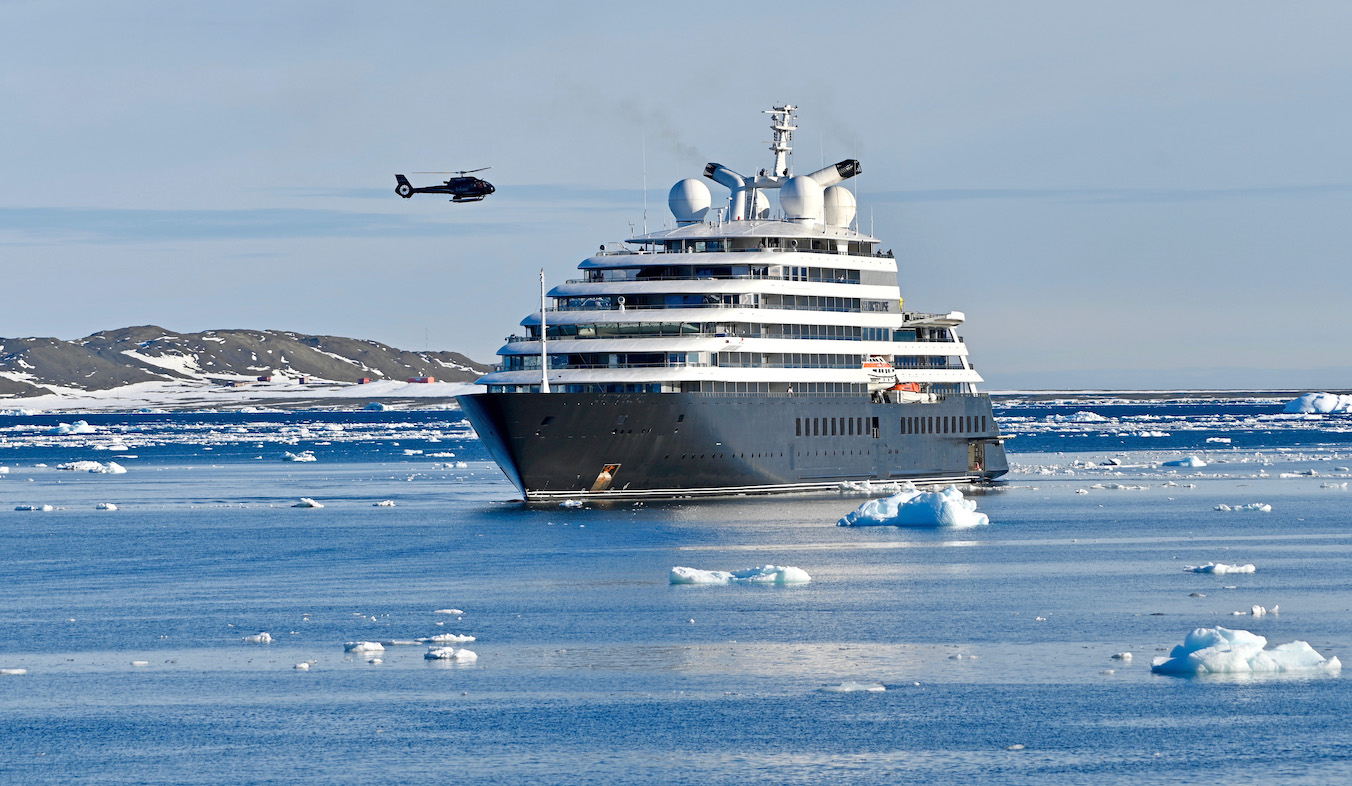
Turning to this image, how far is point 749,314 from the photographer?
211 ft

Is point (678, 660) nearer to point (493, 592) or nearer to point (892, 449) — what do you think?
point (493, 592)

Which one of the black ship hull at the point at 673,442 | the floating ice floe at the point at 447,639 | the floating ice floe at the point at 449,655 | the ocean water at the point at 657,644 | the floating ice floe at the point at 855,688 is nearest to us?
the ocean water at the point at 657,644

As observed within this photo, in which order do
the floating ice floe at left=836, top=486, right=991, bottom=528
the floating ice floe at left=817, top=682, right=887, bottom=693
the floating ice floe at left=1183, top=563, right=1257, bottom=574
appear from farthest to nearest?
the floating ice floe at left=836, top=486, right=991, bottom=528 → the floating ice floe at left=1183, top=563, right=1257, bottom=574 → the floating ice floe at left=817, top=682, right=887, bottom=693

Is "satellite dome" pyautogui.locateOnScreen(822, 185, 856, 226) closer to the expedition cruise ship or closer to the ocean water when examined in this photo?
the expedition cruise ship

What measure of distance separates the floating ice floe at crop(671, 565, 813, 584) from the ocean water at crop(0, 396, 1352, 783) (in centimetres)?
35

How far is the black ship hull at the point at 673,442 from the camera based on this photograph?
60000 millimetres

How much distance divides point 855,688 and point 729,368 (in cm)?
3697

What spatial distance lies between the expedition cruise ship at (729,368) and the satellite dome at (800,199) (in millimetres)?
57

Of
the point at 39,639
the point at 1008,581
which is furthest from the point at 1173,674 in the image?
the point at 39,639

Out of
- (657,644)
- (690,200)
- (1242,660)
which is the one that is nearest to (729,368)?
(690,200)

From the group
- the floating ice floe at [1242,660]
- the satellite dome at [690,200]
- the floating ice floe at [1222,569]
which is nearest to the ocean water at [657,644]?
the floating ice floe at [1242,660]

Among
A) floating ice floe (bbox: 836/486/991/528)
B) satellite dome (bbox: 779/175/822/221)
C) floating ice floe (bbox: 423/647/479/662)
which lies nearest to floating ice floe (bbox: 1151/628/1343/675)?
floating ice floe (bbox: 423/647/479/662)

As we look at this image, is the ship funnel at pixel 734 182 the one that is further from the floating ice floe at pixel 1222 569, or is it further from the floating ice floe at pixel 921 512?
the floating ice floe at pixel 1222 569

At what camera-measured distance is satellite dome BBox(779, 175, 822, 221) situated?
71875mm
